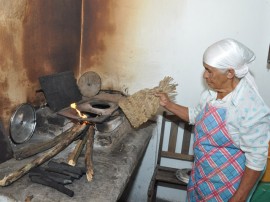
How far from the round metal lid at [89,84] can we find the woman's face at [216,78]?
5.29 feet

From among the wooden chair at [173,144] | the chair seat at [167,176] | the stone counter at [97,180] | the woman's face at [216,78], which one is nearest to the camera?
the stone counter at [97,180]

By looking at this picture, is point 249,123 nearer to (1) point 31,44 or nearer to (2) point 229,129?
(2) point 229,129

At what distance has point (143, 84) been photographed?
3.27 metres

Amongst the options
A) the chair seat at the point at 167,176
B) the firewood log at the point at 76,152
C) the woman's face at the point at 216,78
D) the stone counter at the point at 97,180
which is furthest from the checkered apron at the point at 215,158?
the firewood log at the point at 76,152

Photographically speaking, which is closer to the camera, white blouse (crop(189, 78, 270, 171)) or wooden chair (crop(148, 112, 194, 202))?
white blouse (crop(189, 78, 270, 171))

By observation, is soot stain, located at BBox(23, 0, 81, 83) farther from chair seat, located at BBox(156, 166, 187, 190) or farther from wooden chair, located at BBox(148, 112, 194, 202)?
chair seat, located at BBox(156, 166, 187, 190)

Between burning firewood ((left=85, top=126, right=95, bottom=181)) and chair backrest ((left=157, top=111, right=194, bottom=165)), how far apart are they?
1.03m

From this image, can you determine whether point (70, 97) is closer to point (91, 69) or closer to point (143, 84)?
point (91, 69)

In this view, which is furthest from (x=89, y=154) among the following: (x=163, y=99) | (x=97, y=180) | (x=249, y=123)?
(x=249, y=123)

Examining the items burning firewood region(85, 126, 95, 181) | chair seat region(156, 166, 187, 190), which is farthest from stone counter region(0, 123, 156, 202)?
chair seat region(156, 166, 187, 190)

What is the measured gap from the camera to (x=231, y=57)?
1800mm

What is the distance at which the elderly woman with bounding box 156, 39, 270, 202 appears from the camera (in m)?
1.79

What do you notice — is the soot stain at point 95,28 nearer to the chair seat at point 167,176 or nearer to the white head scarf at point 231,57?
the chair seat at point 167,176

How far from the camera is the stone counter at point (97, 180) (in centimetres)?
172
